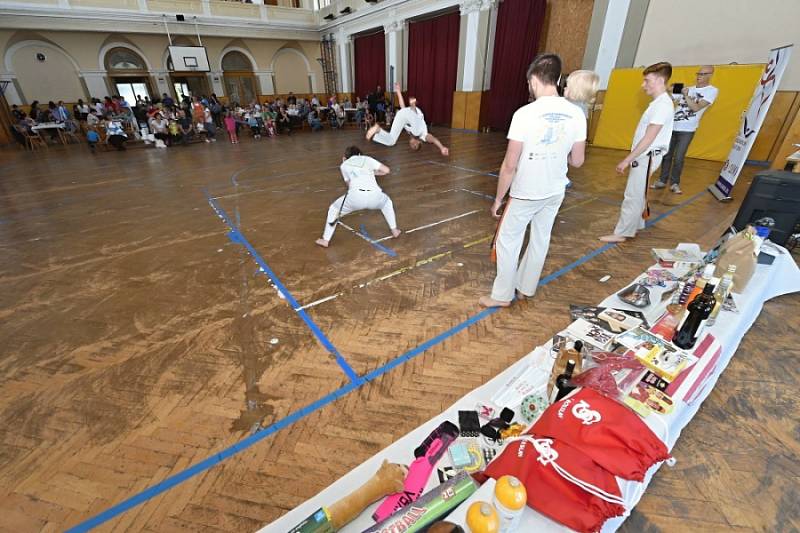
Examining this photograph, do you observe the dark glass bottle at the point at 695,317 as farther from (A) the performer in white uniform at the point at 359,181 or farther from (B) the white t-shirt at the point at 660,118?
(A) the performer in white uniform at the point at 359,181

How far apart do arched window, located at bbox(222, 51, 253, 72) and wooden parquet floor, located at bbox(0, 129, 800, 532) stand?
1895cm

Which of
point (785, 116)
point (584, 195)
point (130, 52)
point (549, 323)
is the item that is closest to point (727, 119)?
point (785, 116)

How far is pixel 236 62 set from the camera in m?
21.1

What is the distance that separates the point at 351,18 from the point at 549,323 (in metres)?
21.0

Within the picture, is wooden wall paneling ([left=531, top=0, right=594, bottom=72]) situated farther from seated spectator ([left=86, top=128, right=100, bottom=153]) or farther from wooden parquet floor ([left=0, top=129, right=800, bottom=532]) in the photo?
seated spectator ([left=86, top=128, right=100, bottom=153])

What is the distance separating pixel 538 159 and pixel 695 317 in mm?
1299

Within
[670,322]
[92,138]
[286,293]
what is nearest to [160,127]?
[92,138]

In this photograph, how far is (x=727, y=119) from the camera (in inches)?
314

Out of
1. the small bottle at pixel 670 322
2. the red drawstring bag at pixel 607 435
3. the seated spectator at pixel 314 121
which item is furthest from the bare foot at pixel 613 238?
the seated spectator at pixel 314 121

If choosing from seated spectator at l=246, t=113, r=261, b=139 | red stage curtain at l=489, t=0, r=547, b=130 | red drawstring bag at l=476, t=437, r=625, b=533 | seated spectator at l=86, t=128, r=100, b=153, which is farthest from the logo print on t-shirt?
seated spectator at l=246, t=113, r=261, b=139

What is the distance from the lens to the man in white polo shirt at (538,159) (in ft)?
7.54

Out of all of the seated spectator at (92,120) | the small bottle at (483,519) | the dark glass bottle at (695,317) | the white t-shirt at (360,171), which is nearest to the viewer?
the small bottle at (483,519)

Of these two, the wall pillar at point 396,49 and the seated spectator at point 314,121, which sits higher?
the wall pillar at point 396,49

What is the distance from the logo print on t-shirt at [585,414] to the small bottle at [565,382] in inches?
10.8
